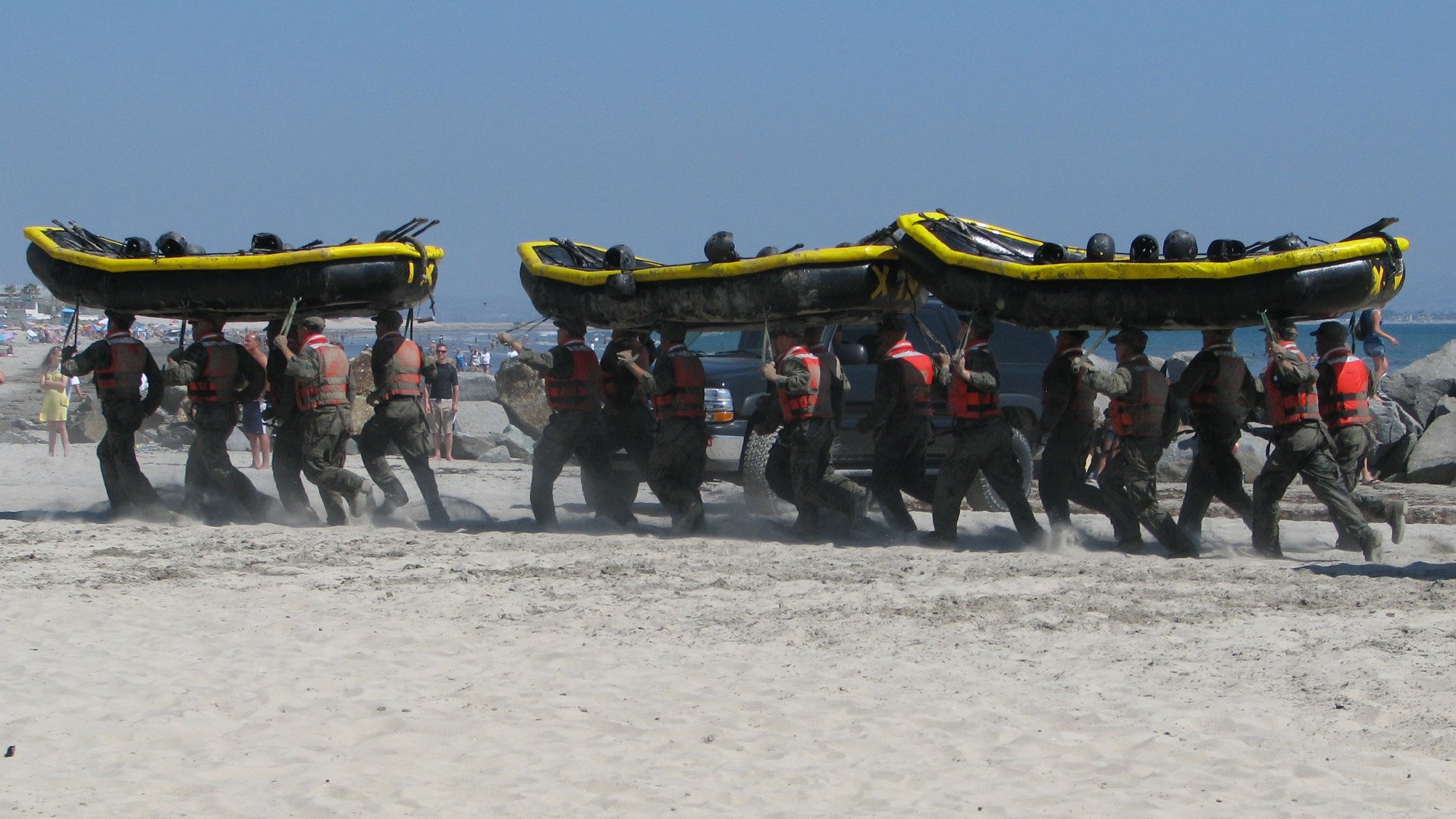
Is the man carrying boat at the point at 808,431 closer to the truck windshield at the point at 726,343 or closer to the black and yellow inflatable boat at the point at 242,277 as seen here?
the truck windshield at the point at 726,343

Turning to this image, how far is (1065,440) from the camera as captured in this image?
10305mm

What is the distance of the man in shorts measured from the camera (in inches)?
687

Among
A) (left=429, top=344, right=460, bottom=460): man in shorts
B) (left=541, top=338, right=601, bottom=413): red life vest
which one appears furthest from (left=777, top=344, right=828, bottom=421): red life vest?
(left=429, top=344, right=460, bottom=460): man in shorts

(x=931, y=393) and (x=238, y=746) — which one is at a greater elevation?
(x=931, y=393)

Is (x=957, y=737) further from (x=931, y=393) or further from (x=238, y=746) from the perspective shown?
(x=931, y=393)

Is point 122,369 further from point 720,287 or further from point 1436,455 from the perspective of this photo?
point 1436,455

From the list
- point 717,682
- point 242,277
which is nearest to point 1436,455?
point 242,277

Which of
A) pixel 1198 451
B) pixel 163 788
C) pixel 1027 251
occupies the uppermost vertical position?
pixel 1027 251

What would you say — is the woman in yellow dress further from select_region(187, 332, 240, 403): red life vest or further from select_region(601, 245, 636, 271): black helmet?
select_region(601, 245, 636, 271): black helmet

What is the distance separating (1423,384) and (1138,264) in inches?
471

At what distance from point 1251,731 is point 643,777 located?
215 centimetres

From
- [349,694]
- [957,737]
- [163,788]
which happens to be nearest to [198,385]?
[349,694]

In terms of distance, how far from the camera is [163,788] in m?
5.03

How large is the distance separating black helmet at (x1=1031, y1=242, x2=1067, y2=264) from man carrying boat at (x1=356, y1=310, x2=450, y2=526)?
Answer: 4239 millimetres
